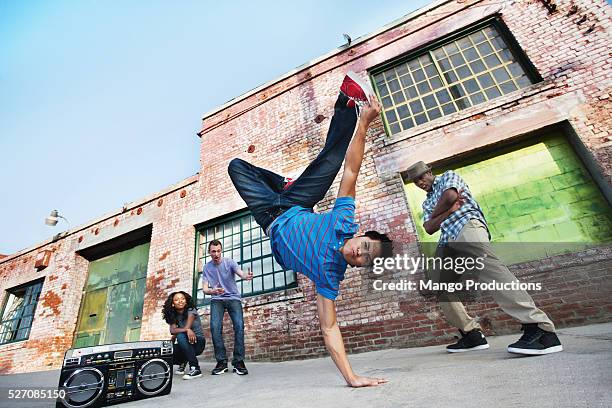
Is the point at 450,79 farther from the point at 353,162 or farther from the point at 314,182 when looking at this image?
the point at 353,162

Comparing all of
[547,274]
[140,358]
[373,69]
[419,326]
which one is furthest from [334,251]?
[373,69]

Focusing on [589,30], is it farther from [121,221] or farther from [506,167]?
[121,221]

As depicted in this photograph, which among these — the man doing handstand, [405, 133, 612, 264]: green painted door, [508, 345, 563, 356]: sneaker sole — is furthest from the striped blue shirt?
[405, 133, 612, 264]: green painted door

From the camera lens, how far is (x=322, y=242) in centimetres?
208

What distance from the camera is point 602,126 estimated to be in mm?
4035

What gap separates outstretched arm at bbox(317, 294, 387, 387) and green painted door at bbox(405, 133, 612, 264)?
3.03m

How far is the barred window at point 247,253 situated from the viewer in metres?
5.51

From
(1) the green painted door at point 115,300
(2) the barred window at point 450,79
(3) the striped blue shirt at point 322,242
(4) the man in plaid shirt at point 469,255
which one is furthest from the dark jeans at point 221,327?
(1) the green painted door at point 115,300

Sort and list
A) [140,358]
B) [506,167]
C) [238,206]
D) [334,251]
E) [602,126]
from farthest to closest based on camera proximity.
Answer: [238,206] < [506,167] < [602,126] < [140,358] < [334,251]

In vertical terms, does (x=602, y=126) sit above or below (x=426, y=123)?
below

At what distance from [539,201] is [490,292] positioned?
2828 millimetres

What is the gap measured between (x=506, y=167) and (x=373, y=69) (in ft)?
10.9

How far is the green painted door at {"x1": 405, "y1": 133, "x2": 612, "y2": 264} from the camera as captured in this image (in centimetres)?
395

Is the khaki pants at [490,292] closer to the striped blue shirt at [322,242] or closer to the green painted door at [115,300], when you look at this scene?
the striped blue shirt at [322,242]
